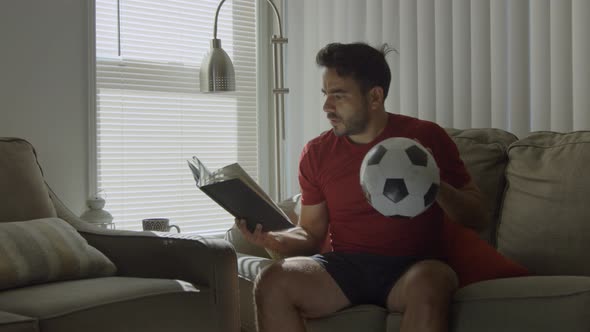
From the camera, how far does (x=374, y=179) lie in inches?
64.9

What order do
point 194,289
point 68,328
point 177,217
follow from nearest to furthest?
point 68,328, point 194,289, point 177,217

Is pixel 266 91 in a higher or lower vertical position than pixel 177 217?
higher

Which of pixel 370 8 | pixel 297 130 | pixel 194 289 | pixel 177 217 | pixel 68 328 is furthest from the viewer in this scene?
pixel 297 130

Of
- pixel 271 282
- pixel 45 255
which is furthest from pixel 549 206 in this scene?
pixel 45 255

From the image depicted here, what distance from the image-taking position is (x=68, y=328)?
1737 mm

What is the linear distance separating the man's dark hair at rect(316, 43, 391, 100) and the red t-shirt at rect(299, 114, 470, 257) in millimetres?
133

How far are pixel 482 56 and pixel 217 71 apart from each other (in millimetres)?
1156

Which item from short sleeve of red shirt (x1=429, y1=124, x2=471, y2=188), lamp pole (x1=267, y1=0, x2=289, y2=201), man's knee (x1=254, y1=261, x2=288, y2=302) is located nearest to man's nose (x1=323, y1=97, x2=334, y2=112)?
short sleeve of red shirt (x1=429, y1=124, x2=471, y2=188)

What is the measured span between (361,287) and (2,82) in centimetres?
196

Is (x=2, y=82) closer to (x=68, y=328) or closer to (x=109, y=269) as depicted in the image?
(x=109, y=269)

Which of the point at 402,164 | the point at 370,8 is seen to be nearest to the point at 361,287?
the point at 402,164

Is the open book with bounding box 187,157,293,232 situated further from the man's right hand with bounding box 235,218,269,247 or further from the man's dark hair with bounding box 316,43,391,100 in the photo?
the man's dark hair with bounding box 316,43,391,100

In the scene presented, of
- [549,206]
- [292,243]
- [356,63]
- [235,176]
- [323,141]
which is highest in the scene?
[356,63]

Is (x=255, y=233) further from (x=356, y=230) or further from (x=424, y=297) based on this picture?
(x=424, y=297)
